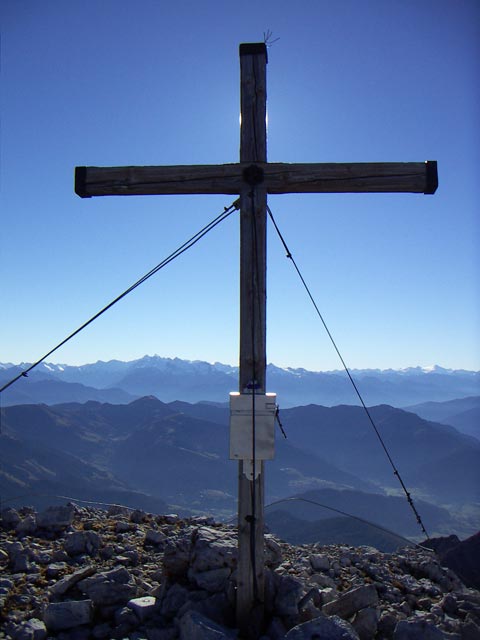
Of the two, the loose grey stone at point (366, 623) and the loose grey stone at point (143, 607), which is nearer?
the loose grey stone at point (143, 607)

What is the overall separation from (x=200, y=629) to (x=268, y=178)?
5444mm

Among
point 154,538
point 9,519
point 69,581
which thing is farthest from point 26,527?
point 69,581

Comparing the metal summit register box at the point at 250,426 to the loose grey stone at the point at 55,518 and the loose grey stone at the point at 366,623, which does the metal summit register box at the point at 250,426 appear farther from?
the loose grey stone at the point at 55,518

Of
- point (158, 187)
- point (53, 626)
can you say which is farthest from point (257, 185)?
point (53, 626)

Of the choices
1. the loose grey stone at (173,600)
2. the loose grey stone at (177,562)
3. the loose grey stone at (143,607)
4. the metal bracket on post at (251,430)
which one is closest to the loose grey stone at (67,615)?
the loose grey stone at (143,607)

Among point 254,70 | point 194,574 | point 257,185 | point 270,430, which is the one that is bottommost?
point 194,574

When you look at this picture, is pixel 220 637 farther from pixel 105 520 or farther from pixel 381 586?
pixel 105 520

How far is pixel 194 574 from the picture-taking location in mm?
7129

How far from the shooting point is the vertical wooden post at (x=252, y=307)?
5945mm

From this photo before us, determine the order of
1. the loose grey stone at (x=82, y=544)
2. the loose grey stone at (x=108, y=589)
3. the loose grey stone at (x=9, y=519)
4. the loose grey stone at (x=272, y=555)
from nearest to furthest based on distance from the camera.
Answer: the loose grey stone at (x=108, y=589), the loose grey stone at (x=272, y=555), the loose grey stone at (x=82, y=544), the loose grey stone at (x=9, y=519)

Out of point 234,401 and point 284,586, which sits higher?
point 234,401

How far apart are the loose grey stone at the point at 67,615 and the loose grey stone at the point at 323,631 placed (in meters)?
2.74

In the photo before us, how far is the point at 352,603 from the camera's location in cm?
757

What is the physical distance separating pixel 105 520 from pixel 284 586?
21.9ft
